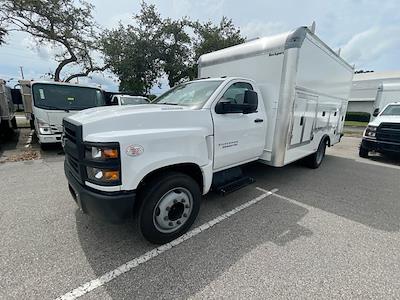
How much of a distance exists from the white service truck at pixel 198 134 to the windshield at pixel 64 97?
4.59 m

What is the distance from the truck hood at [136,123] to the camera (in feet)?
7.25

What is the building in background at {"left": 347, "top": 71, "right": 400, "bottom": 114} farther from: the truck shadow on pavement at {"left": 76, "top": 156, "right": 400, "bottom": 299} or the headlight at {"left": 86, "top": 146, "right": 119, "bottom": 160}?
the headlight at {"left": 86, "top": 146, "right": 119, "bottom": 160}

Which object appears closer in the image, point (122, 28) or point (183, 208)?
point (183, 208)

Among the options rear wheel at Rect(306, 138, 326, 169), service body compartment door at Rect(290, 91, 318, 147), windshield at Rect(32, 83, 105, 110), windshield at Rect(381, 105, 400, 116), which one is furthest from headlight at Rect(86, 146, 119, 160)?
windshield at Rect(381, 105, 400, 116)

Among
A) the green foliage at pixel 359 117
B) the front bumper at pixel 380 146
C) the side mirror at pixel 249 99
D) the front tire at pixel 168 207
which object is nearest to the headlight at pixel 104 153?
the front tire at pixel 168 207

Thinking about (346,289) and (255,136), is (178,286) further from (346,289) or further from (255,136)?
(255,136)

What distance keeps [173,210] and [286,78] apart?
2932 millimetres

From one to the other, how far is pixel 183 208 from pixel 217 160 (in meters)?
0.86

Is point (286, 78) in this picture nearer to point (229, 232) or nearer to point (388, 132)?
point (229, 232)

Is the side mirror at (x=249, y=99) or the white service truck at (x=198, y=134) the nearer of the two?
the white service truck at (x=198, y=134)

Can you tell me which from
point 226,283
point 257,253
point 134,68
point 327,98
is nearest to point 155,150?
point 226,283

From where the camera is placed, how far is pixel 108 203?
221 centimetres

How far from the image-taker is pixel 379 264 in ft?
8.21

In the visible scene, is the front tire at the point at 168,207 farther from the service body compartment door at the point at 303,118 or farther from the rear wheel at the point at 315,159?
the rear wheel at the point at 315,159
